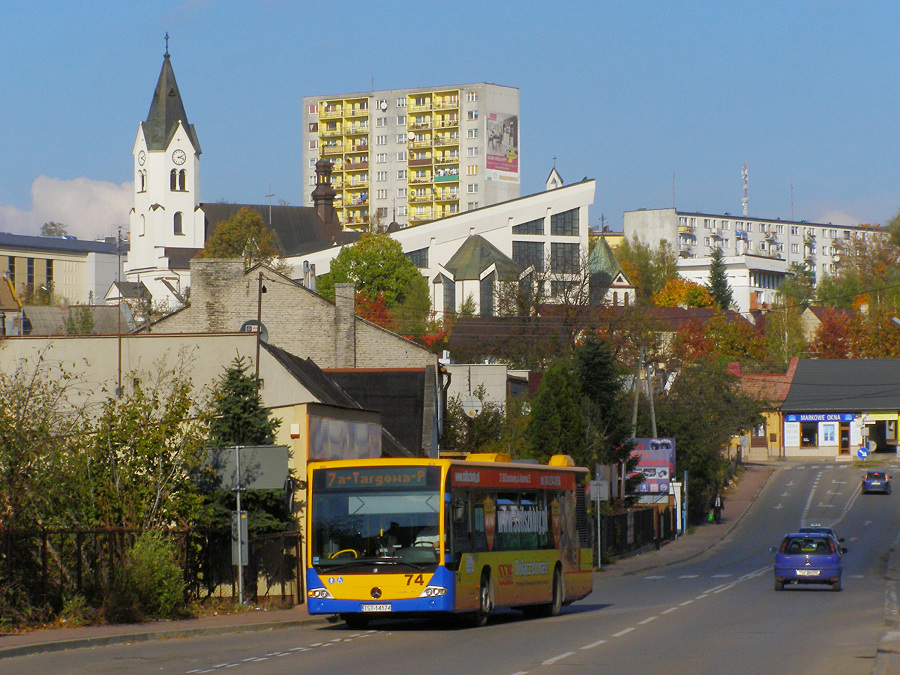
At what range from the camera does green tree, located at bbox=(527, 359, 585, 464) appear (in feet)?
155

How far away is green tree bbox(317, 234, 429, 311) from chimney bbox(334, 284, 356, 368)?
68.3 metres

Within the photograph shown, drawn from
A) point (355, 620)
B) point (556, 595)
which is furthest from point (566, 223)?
point (355, 620)

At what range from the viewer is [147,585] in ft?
67.2

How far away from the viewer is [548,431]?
1868 inches

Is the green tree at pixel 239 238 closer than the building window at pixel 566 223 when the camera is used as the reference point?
Yes

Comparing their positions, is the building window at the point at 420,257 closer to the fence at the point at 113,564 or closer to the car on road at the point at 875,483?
the car on road at the point at 875,483

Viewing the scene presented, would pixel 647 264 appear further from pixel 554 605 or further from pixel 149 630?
pixel 149 630

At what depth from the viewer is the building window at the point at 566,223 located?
439ft

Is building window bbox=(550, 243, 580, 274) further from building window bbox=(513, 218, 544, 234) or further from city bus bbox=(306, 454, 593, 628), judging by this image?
city bus bbox=(306, 454, 593, 628)

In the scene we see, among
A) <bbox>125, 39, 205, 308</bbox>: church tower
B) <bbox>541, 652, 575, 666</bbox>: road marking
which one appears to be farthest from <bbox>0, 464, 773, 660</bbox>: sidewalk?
<bbox>125, 39, 205, 308</bbox>: church tower

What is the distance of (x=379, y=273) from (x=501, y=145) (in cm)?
6230

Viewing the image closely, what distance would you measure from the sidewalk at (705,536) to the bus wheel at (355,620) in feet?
71.9

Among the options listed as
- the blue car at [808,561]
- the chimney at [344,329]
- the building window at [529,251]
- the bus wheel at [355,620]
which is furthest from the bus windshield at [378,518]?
the building window at [529,251]

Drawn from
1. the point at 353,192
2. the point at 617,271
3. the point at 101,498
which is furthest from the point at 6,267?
the point at 101,498
